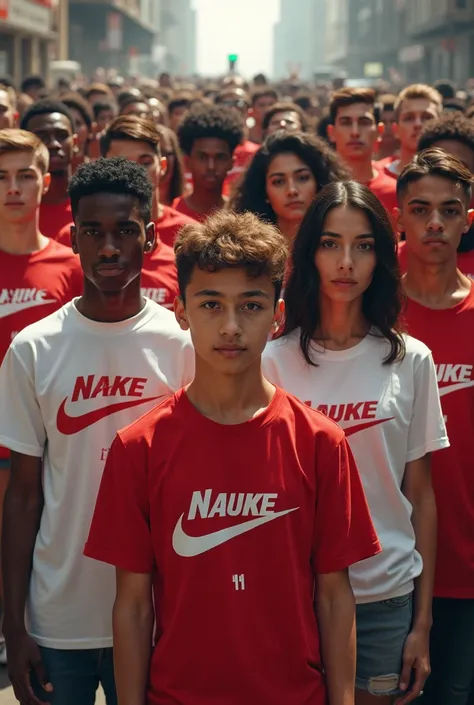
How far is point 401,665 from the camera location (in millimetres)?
3736

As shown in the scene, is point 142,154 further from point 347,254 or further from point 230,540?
point 230,540

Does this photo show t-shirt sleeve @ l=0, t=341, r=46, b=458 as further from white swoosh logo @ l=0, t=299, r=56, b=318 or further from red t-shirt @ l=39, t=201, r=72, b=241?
red t-shirt @ l=39, t=201, r=72, b=241

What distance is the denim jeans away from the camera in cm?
432

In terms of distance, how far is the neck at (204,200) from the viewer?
7852 mm

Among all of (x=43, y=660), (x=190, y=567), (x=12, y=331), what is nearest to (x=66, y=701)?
(x=43, y=660)

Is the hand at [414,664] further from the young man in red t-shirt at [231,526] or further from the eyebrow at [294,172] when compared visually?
the eyebrow at [294,172]

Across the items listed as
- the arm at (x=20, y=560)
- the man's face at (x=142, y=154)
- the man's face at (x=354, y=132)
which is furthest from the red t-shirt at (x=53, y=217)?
the arm at (x=20, y=560)

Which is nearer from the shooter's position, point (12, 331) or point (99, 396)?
point (99, 396)

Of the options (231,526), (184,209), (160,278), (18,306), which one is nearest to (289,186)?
(160,278)

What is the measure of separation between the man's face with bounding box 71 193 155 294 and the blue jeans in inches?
44.8

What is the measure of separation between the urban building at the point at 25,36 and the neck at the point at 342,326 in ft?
107

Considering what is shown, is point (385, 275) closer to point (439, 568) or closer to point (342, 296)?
point (342, 296)

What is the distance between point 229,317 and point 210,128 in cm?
530

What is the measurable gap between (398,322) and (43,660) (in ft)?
5.07
